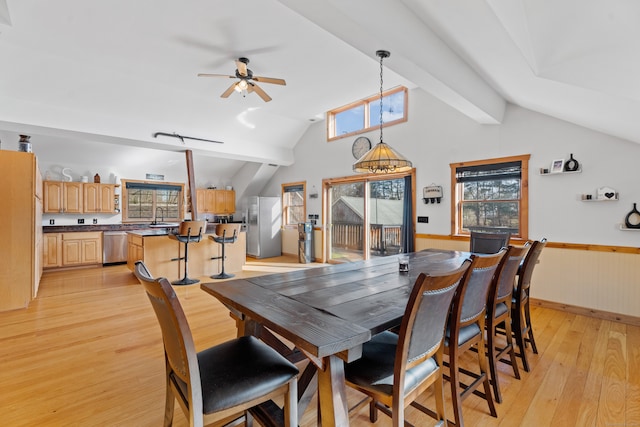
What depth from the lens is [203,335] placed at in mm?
2900

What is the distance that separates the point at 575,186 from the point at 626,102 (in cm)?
175

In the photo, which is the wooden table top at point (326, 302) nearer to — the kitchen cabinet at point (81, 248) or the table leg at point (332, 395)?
the table leg at point (332, 395)

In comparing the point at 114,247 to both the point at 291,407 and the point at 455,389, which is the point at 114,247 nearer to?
the point at 291,407

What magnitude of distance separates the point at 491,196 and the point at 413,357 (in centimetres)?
379

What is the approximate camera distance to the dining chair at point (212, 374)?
1092 mm

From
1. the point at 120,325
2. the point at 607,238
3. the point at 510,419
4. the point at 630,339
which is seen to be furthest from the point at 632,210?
the point at 120,325

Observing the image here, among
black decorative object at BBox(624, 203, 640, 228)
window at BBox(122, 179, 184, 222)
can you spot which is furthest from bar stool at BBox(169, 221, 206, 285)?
black decorative object at BBox(624, 203, 640, 228)

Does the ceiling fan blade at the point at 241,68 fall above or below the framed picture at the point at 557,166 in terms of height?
above

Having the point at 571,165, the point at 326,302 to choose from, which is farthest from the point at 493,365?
the point at 571,165

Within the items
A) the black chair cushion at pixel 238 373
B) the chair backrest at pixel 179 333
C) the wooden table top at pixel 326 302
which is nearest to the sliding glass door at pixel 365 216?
the wooden table top at pixel 326 302

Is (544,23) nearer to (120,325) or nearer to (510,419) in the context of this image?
(510,419)

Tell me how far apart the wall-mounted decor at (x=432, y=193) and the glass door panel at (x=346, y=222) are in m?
1.48

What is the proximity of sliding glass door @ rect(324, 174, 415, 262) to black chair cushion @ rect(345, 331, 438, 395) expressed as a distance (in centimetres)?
385

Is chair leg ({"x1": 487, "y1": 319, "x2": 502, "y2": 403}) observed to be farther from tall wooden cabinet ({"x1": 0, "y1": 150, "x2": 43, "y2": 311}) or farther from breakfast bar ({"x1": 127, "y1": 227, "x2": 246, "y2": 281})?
tall wooden cabinet ({"x1": 0, "y1": 150, "x2": 43, "y2": 311})
